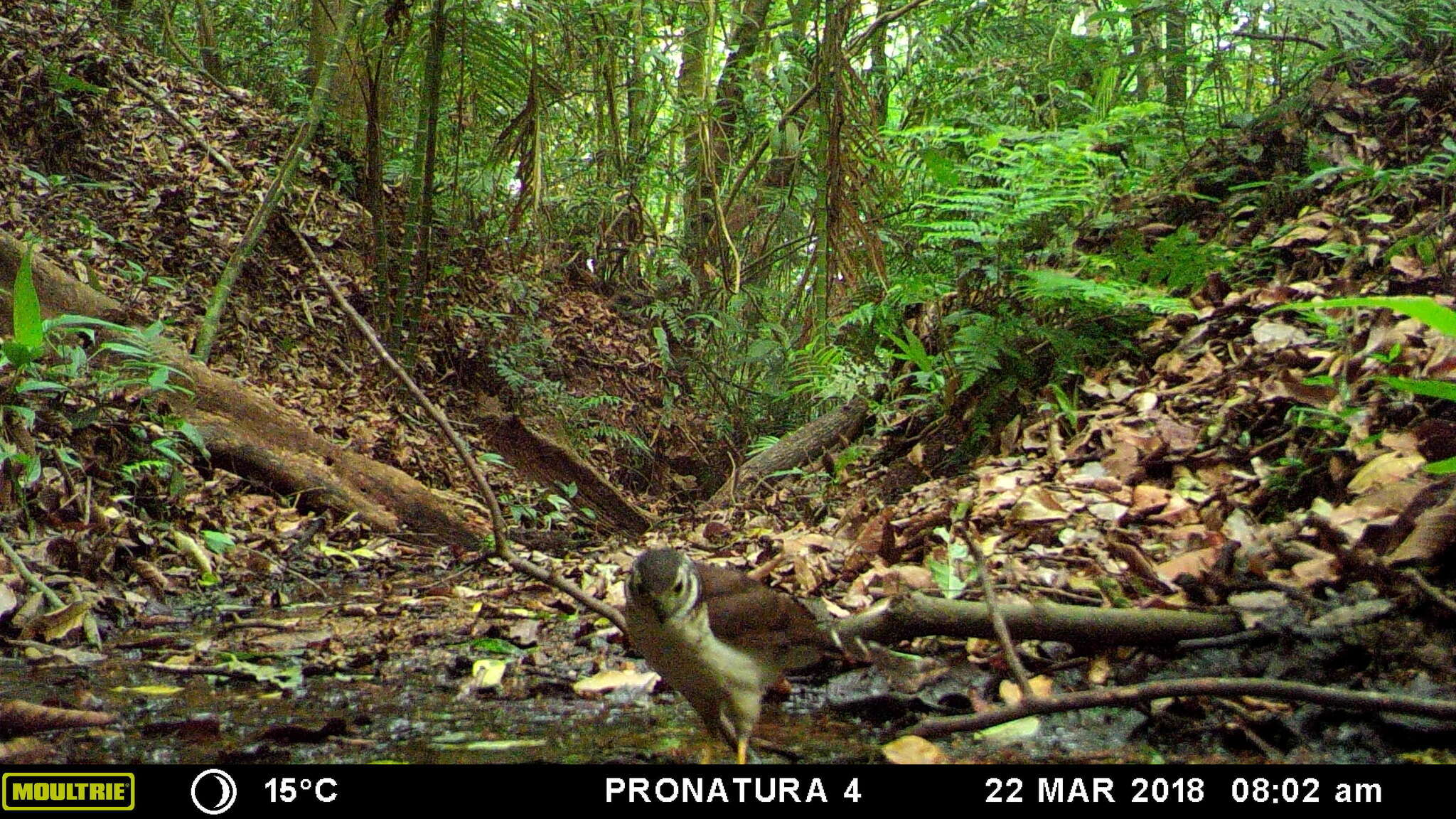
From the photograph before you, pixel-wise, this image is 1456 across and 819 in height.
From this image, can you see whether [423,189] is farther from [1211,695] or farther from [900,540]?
[1211,695]

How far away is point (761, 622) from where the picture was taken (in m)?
1.74

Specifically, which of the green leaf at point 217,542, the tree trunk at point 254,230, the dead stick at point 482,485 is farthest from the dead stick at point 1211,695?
the tree trunk at point 254,230

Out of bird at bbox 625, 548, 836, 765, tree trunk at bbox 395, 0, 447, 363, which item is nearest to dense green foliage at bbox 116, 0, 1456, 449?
tree trunk at bbox 395, 0, 447, 363

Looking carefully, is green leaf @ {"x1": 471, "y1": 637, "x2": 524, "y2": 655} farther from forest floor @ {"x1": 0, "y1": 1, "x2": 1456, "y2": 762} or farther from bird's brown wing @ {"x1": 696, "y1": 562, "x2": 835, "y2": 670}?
bird's brown wing @ {"x1": 696, "y1": 562, "x2": 835, "y2": 670}

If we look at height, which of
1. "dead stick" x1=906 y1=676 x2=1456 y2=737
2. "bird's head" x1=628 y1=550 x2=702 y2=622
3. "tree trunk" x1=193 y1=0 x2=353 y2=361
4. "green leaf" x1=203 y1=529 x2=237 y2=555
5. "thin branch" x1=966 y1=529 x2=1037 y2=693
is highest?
"tree trunk" x1=193 y1=0 x2=353 y2=361

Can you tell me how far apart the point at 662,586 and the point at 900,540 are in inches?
71.8

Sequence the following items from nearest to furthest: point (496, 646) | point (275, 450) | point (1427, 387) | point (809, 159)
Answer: point (1427, 387)
point (496, 646)
point (275, 450)
point (809, 159)

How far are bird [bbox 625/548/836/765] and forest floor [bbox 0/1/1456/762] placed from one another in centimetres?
14

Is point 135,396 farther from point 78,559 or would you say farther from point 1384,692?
point 1384,692

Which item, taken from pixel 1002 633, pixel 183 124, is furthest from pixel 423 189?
pixel 1002 633

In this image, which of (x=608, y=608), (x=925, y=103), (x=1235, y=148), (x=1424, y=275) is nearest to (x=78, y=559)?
(x=608, y=608)

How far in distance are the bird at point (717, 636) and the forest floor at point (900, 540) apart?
14 cm

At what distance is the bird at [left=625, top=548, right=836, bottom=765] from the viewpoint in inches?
60.6

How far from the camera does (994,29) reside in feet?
24.1
